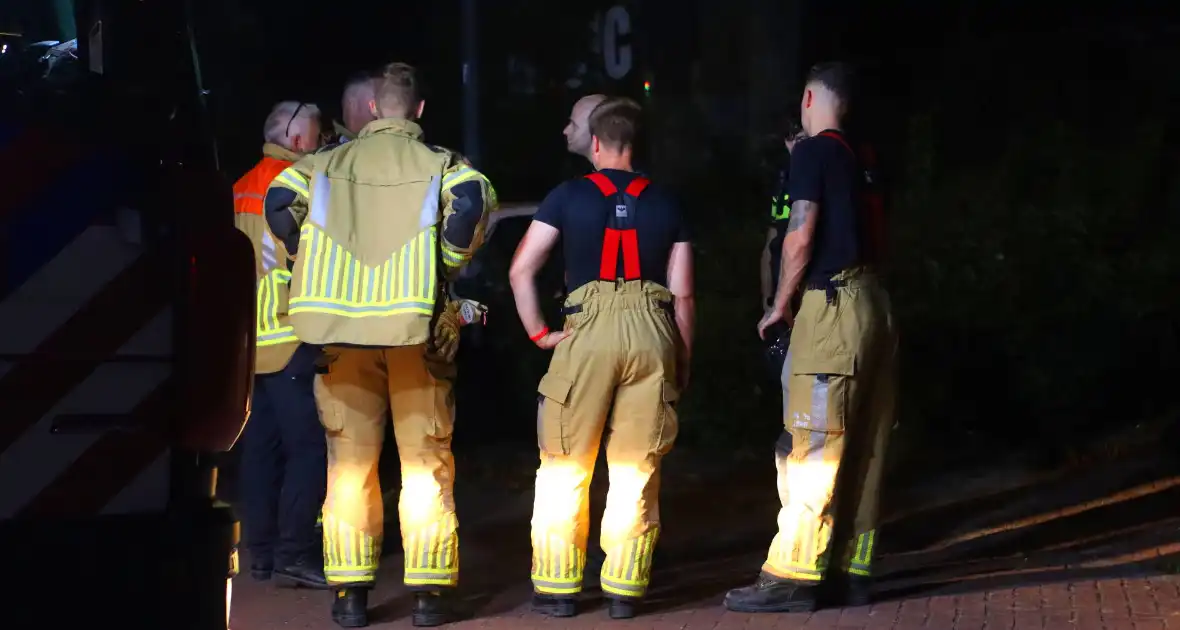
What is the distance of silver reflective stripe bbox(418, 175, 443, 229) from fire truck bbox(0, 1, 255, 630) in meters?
1.76

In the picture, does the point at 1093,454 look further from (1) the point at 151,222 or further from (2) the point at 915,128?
(1) the point at 151,222

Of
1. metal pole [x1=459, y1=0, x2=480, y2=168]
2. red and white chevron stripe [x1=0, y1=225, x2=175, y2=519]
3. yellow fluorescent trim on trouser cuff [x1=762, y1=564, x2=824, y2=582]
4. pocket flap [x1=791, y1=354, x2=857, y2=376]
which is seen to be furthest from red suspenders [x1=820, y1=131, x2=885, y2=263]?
metal pole [x1=459, y1=0, x2=480, y2=168]

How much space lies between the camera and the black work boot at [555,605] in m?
5.84

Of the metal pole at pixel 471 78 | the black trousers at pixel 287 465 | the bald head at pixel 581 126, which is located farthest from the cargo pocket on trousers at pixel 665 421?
the metal pole at pixel 471 78

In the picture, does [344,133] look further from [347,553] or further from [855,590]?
[855,590]

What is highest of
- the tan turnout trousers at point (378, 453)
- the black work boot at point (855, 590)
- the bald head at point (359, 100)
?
the bald head at point (359, 100)

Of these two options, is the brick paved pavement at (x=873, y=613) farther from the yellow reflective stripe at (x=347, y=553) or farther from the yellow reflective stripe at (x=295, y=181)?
the yellow reflective stripe at (x=295, y=181)

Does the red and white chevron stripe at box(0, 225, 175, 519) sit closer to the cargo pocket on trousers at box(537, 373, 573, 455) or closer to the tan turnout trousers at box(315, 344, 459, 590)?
the tan turnout trousers at box(315, 344, 459, 590)

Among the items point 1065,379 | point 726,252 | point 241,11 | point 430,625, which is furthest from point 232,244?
point 241,11

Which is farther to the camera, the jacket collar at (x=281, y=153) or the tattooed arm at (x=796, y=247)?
the jacket collar at (x=281, y=153)

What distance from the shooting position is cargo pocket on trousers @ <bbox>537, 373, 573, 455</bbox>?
5.70m

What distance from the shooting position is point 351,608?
5738mm

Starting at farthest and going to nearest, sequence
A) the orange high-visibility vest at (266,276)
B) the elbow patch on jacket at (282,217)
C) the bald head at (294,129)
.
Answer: the bald head at (294,129) < the orange high-visibility vest at (266,276) < the elbow patch on jacket at (282,217)

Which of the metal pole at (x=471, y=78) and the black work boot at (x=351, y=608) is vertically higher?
the metal pole at (x=471, y=78)
